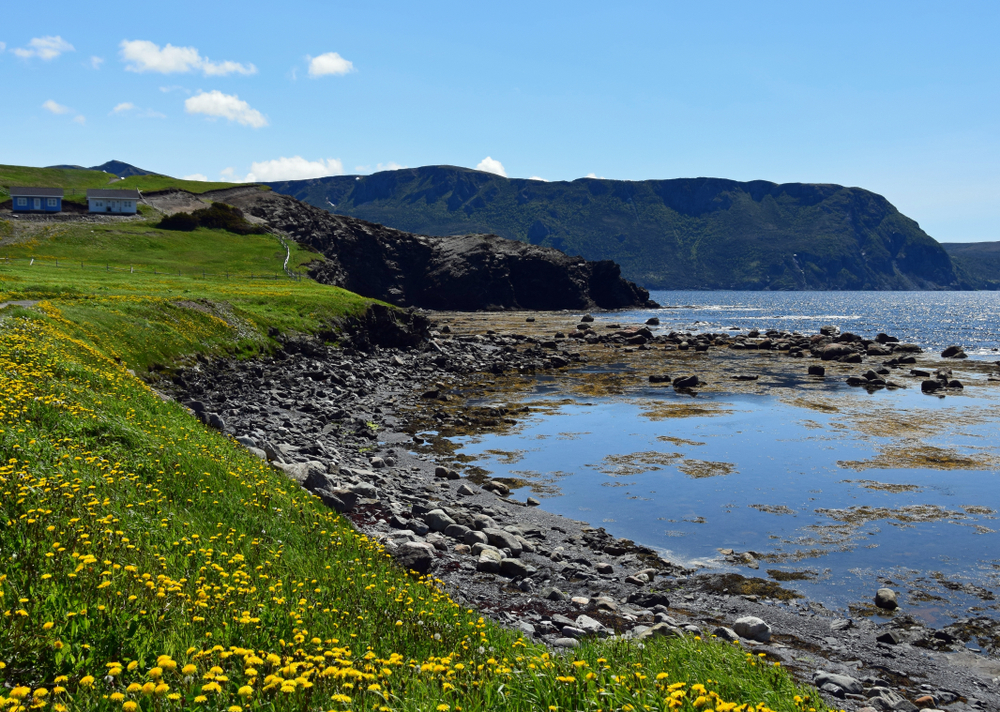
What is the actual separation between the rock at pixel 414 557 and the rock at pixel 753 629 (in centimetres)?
666

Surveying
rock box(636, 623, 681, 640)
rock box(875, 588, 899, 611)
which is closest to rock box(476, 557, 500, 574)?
rock box(636, 623, 681, 640)

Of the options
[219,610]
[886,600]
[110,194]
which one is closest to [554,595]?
[886,600]

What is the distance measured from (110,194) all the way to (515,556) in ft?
387

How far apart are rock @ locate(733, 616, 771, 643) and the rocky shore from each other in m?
0.02

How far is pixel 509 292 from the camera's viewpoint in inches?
6865

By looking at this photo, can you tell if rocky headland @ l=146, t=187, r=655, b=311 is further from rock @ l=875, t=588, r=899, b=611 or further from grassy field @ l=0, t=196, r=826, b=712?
rock @ l=875, t=588, r=899, b=611

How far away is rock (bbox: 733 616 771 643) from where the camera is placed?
42.9 ft

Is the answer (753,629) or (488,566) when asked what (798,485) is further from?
(488,566)

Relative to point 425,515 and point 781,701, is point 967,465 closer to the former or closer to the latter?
point 425,515

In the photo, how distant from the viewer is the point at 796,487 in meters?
24.6

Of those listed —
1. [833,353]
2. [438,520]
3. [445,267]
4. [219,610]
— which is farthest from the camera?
[445,267]

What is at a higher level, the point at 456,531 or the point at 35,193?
the point at 35,193

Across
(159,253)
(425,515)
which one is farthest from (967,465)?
(159,253)

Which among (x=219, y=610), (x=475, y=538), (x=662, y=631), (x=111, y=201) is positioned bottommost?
(x=475, y=538)
